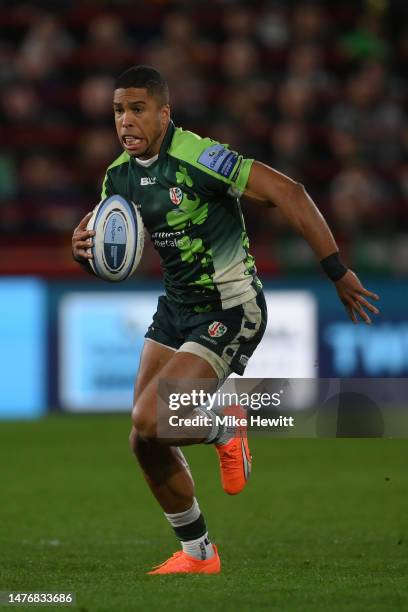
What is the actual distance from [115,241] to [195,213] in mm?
352

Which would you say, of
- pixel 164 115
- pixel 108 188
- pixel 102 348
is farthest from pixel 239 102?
pixel 164 115

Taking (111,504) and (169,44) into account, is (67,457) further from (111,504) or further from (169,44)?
(169,44)

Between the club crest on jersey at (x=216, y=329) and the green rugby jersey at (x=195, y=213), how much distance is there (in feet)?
0.29

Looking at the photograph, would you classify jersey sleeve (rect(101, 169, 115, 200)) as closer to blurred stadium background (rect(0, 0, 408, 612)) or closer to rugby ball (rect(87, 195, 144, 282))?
rugby ball (rect(87, 195, 144, 282))

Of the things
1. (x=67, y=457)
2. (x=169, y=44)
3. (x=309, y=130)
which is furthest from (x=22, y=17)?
(x=67, y=457)

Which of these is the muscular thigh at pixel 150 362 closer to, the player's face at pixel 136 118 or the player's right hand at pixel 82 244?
the player's right hand at pixel 82 244

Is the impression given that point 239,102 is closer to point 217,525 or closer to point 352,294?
point 217,525

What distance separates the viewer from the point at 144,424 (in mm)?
5039

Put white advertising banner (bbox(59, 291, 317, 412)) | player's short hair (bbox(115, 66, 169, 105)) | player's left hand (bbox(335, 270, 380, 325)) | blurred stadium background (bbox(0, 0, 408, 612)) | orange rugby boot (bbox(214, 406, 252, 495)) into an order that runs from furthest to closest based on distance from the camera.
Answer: white advertising banner (bbox(59, 291, 317, 412)) < blurred stadium background (bbox(0, 0, 408, 612)) < orange rugby boot (bbox(214, 406, 252, 495)) < player's short hair (bbox(115, 66, 169, 105)) < player's left hand (bbox(335, 270, 380, 325))

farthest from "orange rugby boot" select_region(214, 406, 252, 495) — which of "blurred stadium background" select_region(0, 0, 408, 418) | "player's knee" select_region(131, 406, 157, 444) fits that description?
"blurred stadium background" select_region(0, 0, 408, 418)

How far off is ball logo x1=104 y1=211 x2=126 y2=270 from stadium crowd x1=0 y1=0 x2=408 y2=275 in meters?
6.90

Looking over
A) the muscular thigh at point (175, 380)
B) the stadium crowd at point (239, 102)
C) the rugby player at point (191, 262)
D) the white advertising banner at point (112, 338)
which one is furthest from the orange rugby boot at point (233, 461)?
the stadium crowd at point (239, 102)

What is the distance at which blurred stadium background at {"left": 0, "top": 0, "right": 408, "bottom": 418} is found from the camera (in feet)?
38.9

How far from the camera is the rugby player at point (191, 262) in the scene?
5.05m
